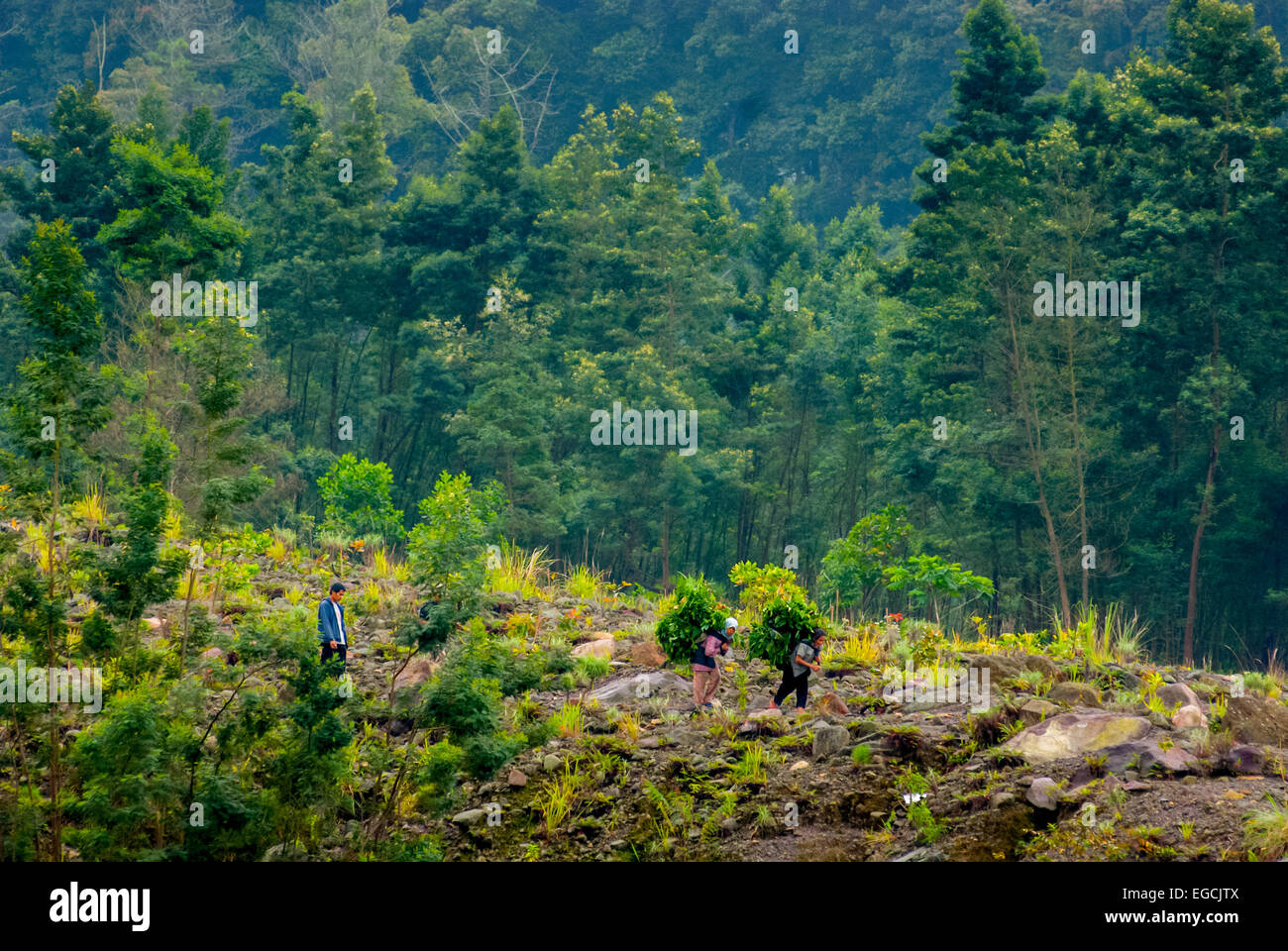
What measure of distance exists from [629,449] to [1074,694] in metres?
27.4

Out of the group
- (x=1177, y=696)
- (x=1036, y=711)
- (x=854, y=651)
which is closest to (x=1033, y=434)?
(x=854, y=651)

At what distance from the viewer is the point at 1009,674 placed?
1266cm

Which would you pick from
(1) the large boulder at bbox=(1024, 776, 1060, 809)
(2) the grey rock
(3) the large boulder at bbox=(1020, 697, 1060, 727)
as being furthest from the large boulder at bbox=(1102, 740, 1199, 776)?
(2) the grey rock

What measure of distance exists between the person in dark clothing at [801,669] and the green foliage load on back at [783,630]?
0.09m

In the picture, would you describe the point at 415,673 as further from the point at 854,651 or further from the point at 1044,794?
the point at 1044,794

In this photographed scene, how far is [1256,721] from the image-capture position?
10.7 meters

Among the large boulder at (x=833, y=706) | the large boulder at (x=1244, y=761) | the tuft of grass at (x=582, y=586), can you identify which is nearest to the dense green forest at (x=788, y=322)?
the tuft of grass at (x=582, y=586)

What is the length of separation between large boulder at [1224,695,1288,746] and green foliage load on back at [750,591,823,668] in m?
3.51

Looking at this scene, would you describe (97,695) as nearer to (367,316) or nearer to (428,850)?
(428,850)

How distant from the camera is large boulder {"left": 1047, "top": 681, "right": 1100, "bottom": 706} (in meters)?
11.6

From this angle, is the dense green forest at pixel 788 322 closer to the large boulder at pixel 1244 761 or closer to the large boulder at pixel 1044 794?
the large boulder at pixel 1044 794

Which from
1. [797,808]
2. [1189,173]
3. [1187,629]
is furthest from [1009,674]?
[1189,173]

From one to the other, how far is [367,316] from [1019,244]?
20129 millimetres

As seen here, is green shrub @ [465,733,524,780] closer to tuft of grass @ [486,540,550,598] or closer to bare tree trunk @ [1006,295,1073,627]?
tuft of grass @ [486,540,550,598]
